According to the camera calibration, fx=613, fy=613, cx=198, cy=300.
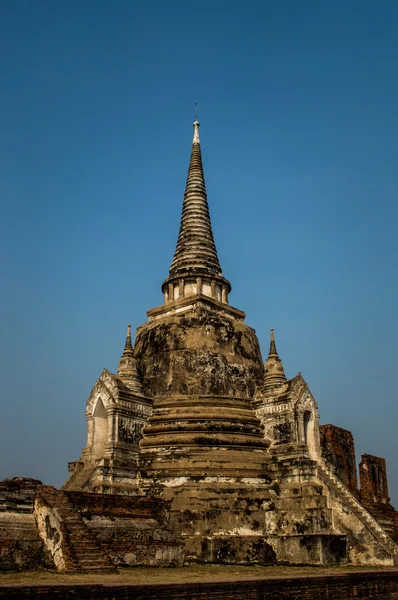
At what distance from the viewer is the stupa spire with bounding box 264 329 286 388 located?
22969mm

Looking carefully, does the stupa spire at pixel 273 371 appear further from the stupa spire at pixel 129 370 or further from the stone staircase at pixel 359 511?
the stupa spire at pixel 129 370

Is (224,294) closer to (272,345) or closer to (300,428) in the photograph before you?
(272,345)

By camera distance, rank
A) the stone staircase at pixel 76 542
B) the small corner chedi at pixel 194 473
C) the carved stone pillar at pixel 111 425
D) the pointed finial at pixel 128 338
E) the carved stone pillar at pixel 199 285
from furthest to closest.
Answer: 1. the carved stone pillar at pixel 199 285
2. the pointed finial at pixel 128 338
3. the carved stone pillar at pixel 111 425
4. the small corner chedi at pixel 194 473
5. the stone staircase at pixel 76 542

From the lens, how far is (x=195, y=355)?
2319 centimetres

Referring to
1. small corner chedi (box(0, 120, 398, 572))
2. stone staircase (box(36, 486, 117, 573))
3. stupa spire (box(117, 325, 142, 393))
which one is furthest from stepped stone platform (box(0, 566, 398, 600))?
stupa spire (box(117, 325, 142, 393))

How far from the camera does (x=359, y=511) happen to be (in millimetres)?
20531

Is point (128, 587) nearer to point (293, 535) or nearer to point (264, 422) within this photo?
point (293, 535)

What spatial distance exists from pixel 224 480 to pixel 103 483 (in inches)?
150

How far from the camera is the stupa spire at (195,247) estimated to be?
2669 cm

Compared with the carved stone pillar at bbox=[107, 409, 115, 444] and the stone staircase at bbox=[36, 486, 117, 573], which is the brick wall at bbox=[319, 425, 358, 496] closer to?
the carved stone pillar at bbox=[107, 409, 115, 444]

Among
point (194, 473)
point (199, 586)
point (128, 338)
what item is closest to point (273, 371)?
point (194, 473)

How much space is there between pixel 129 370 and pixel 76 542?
32.7 ft

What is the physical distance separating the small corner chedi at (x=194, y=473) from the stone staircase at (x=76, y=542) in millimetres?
33

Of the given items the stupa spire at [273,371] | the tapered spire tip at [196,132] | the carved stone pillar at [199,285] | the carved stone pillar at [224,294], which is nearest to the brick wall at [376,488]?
the stupa spire at [273,371]
